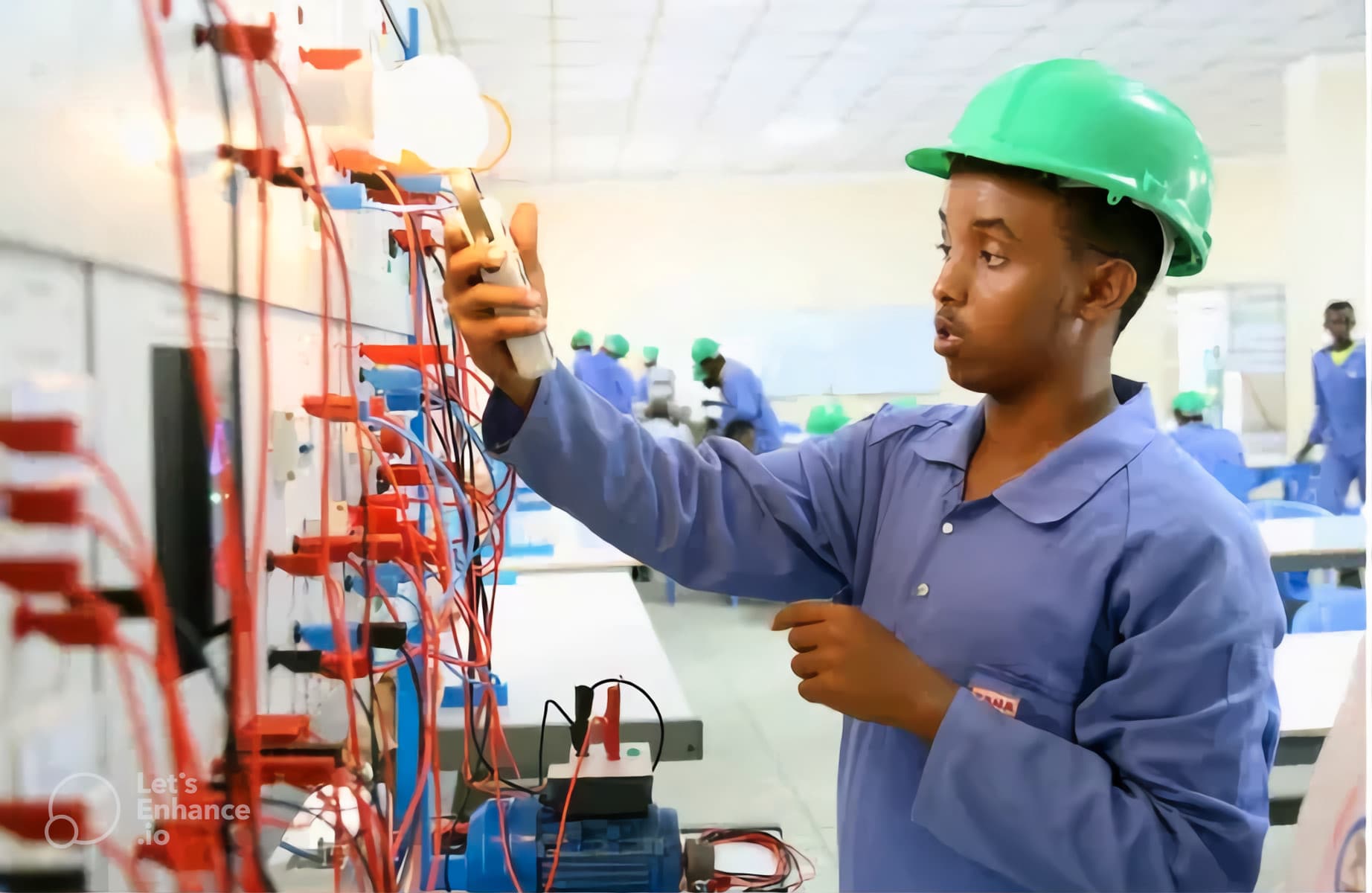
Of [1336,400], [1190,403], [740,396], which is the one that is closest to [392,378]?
[1336,400]

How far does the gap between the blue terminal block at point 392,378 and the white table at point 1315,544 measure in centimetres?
183

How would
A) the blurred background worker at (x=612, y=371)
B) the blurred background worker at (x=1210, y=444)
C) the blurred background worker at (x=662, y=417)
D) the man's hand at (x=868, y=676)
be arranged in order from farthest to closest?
the blurred background worker at (x=662, y=417) < the blurred background worker at (x=612, y=371) < the blurred background worker at (x=1210, y=444) < the man's hand at (x=868, y=676)

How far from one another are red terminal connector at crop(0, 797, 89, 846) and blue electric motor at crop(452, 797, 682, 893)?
412mm

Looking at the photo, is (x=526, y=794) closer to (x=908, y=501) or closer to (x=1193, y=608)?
(x=908, y=501)

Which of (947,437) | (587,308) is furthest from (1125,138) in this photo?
(587,308)

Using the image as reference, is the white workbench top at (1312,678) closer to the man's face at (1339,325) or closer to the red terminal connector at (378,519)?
the red terminal connector at (378,519)

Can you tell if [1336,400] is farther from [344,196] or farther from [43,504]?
[43,504]

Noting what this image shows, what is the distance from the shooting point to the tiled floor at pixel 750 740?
199cm

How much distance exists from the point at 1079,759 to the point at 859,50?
7.07 ft

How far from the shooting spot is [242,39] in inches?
27.8

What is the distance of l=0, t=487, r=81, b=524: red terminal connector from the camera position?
0.36 meters

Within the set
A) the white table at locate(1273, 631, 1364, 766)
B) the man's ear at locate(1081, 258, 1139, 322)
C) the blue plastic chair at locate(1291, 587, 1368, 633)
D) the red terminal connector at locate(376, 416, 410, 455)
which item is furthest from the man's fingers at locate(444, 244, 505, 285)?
the blue plastic chair at locate(1291, 587, 1368, 633)

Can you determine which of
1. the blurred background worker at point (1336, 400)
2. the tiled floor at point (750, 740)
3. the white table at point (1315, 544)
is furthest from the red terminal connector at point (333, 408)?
the blurred background worker at point (1336, 400)

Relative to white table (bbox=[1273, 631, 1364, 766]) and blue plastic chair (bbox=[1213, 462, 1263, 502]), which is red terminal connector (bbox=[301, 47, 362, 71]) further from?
blue plastic chair (bbox=[1213, 462, 1263, 502])
